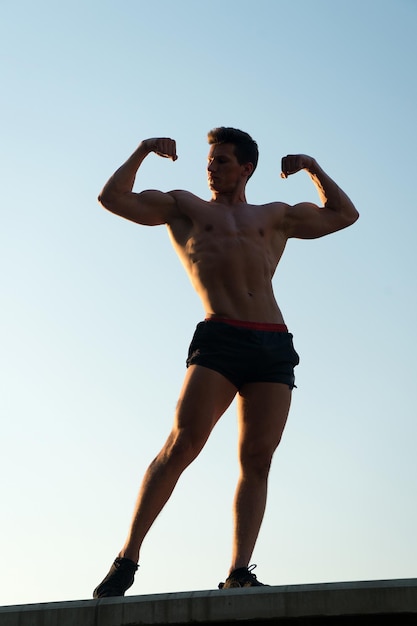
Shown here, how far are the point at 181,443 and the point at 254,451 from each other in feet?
1.58

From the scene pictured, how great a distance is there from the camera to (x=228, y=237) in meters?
6.76

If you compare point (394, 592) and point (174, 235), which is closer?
point (394, 592)

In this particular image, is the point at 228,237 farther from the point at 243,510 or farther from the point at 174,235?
the point at 243,510

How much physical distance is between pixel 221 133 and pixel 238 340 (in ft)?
4.88

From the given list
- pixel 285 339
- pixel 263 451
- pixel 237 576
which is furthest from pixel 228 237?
pixel 237 576

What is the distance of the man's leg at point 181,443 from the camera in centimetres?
614

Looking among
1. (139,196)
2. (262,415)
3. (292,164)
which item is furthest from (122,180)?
(262,415)

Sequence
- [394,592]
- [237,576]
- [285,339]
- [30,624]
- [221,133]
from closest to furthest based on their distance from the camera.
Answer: [394,592]
[30,624]
[237,576]
[285,339]
[221,133]

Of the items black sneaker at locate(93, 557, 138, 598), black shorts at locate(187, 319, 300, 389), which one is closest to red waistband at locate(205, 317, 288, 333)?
black shorts at locate(187, 319, 300, 389)

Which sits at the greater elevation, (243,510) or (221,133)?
(221,133)

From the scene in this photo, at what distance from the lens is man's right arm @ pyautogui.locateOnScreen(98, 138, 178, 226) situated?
671 cm

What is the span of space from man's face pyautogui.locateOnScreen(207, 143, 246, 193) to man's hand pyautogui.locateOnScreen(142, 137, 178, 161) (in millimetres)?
278

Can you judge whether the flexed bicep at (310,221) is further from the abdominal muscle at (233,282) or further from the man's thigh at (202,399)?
the man's thigh at (202,399)

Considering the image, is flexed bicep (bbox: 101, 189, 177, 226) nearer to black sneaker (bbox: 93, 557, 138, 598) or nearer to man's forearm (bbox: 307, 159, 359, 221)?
man's forearm (bbox: 307, 159, 359, 221)
